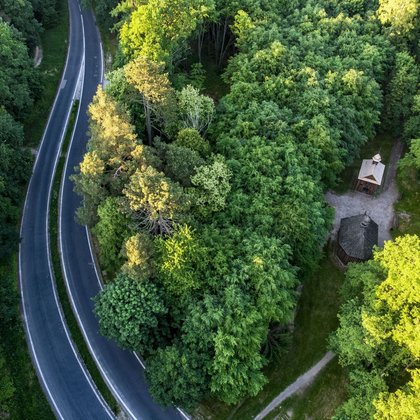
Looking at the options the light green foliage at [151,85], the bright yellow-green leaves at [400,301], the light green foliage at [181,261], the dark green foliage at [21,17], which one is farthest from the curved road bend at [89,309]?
the bright yellow-green leaves at [400,301]

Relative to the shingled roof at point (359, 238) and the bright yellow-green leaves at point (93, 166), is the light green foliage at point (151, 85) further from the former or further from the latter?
the shingled roof at point (359, 238)

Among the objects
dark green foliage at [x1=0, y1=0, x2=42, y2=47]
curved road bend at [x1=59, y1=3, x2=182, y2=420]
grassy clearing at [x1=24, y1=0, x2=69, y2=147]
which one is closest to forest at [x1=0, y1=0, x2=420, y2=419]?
curved road bend at [x1=59, y1=3, x2=182, y2=420]

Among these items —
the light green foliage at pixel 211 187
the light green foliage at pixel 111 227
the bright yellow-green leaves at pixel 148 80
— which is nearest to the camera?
the light green foliage at pixel 111 227

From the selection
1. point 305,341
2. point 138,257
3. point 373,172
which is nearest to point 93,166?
point 138,257

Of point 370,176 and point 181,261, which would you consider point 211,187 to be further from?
point 370,176

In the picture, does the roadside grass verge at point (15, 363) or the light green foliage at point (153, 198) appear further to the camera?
the roadside grass verge at point (15, 363)

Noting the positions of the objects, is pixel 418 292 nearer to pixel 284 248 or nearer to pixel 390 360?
pixel 390 360
